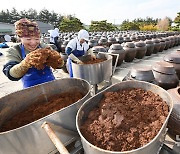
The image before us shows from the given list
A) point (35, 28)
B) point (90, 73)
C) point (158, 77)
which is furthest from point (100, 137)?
point (158, 77)

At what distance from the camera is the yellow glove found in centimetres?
167

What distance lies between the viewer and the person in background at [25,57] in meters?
1.71

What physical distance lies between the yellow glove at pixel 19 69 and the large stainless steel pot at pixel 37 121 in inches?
9.3

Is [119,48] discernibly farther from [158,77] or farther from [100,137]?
[100,137]

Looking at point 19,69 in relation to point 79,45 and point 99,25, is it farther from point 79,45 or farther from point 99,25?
point 99,25

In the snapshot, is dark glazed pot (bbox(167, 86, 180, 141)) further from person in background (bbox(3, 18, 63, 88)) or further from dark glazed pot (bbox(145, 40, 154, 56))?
dark glazed pot (bbox(145, 40, 154, 56))

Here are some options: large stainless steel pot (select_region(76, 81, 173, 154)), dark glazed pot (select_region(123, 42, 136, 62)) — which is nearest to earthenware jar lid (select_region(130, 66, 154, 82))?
large stainless steel pot (select_region(76, 81, 173, 154))

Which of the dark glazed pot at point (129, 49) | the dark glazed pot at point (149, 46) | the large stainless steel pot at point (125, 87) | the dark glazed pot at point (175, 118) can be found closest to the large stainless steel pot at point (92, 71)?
the large stainless steel pot at point (125, 87)

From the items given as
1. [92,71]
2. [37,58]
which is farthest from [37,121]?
[92,71]

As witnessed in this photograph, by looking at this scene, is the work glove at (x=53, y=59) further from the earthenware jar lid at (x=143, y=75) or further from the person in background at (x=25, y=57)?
the earthenware jar lid at (x=143, y=75)

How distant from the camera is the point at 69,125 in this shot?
138 cm

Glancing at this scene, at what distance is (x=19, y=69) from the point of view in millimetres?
1711

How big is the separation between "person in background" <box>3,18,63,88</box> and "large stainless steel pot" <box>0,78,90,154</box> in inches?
10.9

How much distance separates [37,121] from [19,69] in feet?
2.56
